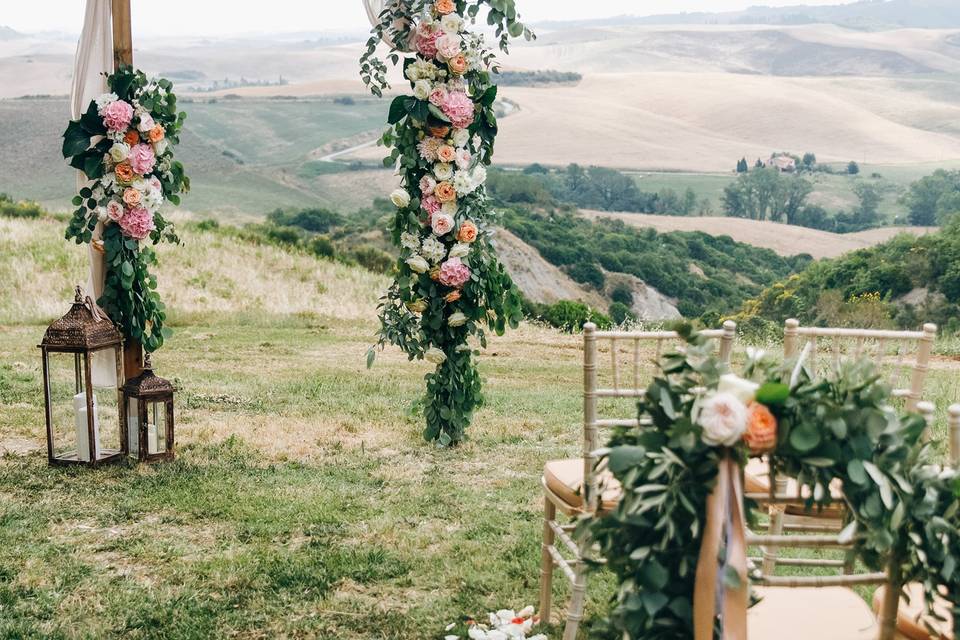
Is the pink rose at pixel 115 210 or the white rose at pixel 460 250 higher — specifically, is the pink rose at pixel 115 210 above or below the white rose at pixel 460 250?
above

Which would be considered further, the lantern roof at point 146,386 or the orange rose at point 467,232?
the orange rose at point 467,232

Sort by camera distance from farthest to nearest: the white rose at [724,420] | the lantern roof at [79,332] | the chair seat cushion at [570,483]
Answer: the lantern roof at [79,332] → the chair seat cushion at [570,483] → the white rose at [724,420]

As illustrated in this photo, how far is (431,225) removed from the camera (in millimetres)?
5387

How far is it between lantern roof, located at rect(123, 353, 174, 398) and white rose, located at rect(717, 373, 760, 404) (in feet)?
12.6

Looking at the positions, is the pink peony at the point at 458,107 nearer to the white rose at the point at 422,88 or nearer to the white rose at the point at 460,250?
the white rose at the point at 422,88

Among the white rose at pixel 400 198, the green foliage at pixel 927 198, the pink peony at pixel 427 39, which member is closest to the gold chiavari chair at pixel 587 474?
the white rose at pixel 400 198

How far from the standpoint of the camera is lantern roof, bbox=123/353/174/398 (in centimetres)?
509

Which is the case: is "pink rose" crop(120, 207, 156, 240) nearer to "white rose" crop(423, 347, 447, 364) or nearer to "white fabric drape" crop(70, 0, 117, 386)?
"white fabric drape" crop(70, 0, 117, 386)

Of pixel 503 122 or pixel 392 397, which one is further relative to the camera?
pixel 503 122

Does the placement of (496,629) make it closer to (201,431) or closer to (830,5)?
(201,431)

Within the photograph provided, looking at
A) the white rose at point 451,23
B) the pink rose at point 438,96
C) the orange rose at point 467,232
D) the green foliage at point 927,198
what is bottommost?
the green foliage at point 927,198

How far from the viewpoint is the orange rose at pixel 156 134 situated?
5.20 meters

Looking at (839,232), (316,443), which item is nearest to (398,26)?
(316,443)

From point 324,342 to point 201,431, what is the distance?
4.57 metres
